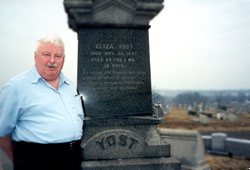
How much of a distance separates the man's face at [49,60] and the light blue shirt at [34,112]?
2.2 inches

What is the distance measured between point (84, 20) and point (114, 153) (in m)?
1.79

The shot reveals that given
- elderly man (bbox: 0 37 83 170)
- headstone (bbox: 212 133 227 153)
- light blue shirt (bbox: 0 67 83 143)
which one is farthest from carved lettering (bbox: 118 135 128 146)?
headstone (bbox: 212 133 227 153)

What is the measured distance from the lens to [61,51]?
2871 mm

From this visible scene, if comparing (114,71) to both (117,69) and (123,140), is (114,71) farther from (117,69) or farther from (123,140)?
(123,140)

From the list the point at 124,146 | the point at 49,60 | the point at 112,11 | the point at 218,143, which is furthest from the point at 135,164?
the point at 218,143

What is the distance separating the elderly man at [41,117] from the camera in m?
2.71

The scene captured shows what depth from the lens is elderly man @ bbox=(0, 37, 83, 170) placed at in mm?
2713

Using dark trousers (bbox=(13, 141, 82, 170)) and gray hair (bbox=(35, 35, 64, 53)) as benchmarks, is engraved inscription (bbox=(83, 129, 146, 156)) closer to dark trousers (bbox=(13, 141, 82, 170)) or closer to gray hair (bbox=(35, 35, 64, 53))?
dark trousers (bbox=(13, 141, 82, 170))

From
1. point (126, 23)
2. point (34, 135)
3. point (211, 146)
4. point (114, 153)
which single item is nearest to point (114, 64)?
point (126, 23)

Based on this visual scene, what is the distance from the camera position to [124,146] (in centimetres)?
440

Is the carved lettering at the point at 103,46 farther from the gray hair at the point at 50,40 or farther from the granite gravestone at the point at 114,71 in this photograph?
the gray hair at the point at 50,40

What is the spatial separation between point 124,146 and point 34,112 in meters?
1.88

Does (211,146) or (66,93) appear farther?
(211,146)

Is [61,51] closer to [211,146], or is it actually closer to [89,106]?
[89,106]
